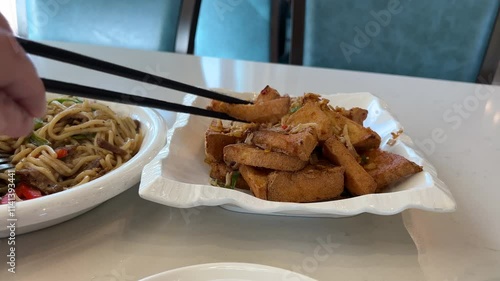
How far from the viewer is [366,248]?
→ 84cm

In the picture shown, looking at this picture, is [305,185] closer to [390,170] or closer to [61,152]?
[390,170]

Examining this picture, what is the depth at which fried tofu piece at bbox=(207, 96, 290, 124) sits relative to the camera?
102 cm

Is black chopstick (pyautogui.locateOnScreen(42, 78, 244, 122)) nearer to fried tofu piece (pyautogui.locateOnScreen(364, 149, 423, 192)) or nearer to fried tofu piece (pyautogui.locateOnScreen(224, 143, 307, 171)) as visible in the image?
fried tofu piece (pyautogui.locateOnScreen(224, 143, 307, 171))

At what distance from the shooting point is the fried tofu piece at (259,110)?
1020mm

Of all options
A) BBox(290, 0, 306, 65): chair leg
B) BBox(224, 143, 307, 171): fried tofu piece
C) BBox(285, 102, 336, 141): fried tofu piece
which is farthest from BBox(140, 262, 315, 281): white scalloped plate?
BBox(290, 0, 306, 65): chair leg

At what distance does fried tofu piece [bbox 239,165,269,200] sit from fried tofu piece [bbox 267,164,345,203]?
1 centimetres

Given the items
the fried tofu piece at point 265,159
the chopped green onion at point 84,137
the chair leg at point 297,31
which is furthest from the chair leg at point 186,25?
the fried tofu piece at point 265,159

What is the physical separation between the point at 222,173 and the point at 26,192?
0.35 m

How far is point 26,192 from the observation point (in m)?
0.87

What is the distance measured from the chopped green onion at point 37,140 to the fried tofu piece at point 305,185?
505 millimetres

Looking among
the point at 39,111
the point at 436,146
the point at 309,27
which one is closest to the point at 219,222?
the point at 39,111

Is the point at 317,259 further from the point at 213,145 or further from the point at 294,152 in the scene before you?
the point at 213,145

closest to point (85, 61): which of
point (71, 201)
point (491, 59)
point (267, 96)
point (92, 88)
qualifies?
point (92, 88)

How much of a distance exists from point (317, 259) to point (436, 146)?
548mm
